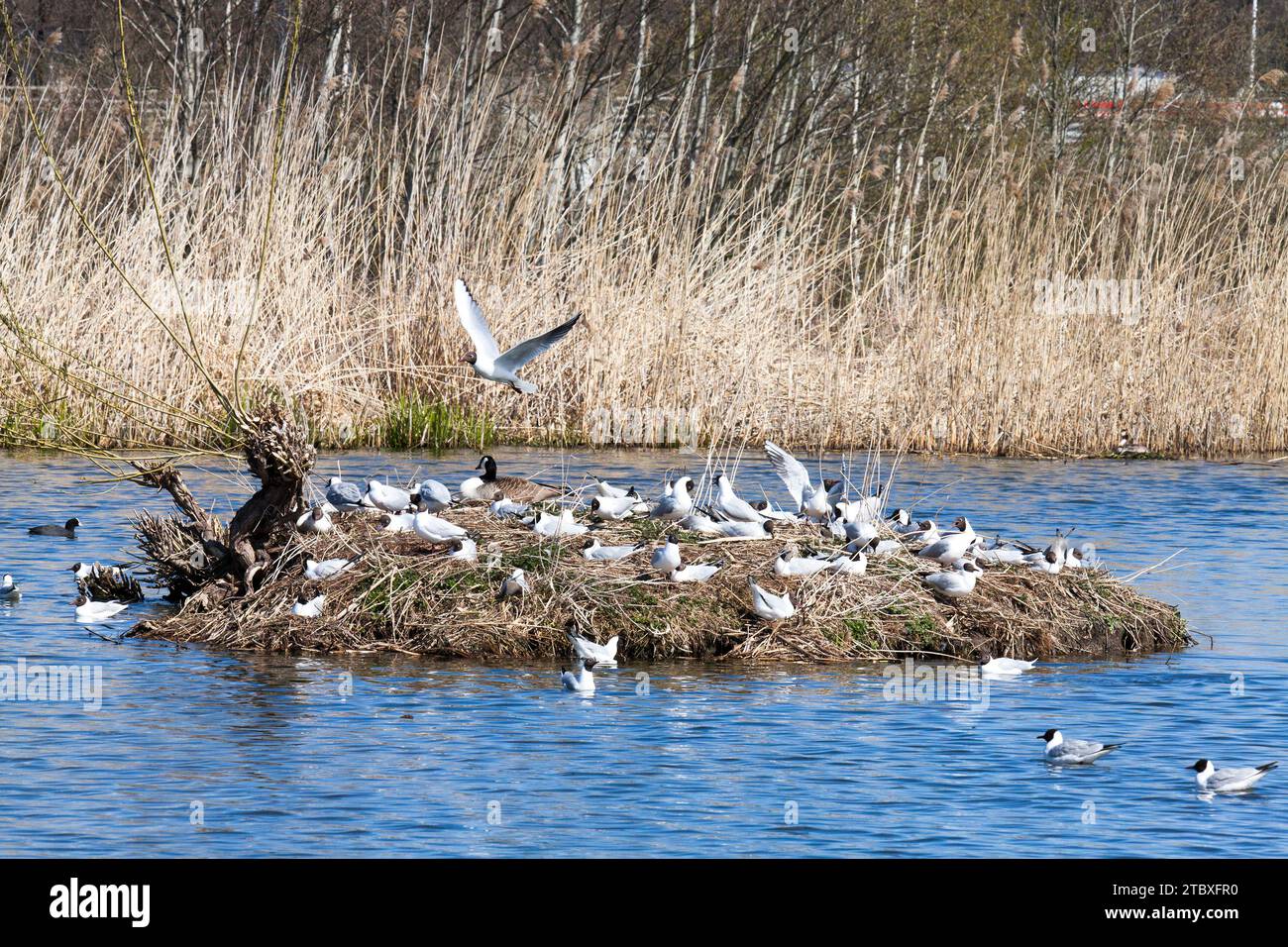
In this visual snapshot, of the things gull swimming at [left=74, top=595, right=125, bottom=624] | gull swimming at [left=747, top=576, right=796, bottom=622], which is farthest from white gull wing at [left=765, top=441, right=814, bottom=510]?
gull swimming at [left=74, top=595, right=125, bottom=624]

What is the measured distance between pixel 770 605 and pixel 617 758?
2.24 metres

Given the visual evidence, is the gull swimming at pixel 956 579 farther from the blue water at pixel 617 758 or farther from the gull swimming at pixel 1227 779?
the gull swimming at pixel 1227 779

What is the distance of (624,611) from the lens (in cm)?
1045

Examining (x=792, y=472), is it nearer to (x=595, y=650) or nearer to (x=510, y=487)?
(x=510, y=487)

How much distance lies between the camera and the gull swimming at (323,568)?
10555 mm

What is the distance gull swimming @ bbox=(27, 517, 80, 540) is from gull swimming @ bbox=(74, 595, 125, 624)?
3236 mm

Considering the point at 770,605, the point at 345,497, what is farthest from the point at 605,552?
the point at 345,497

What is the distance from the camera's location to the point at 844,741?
8695 millimetres

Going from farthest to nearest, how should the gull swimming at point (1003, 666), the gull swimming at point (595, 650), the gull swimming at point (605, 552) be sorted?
the gull swimming at point (605, 552)
the gull swimming at point (1003, 666)
the gull swimming at point (595, 650)

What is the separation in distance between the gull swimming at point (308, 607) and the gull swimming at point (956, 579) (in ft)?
10.7

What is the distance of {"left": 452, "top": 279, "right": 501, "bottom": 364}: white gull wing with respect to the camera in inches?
480

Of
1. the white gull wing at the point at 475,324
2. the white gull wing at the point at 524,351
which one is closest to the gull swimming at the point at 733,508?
the white gull wing at the point at 524,351

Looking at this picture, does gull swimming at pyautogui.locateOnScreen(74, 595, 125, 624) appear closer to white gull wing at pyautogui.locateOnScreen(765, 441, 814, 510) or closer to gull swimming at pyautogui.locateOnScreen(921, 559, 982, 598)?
white gull wing at pyautogui.locateOnScreen(765, 441, 814, 510)
